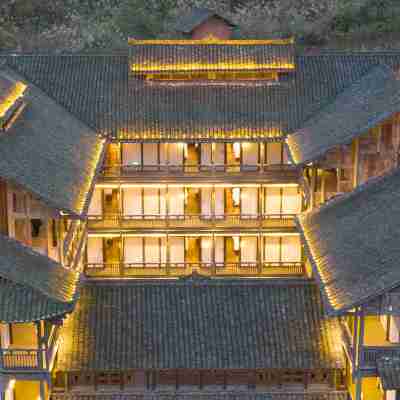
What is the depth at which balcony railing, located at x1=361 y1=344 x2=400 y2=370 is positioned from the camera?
116 feet

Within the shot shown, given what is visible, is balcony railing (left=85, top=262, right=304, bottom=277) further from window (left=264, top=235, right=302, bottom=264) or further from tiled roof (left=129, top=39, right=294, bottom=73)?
tiled roof (left=129, top=39, right=294, bottom=73)

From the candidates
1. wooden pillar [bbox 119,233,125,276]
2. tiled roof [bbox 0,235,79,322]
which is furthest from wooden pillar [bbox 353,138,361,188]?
tiled roof [bbox 0,235,79,322]

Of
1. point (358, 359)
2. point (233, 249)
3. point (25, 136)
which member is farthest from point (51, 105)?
point (358, 359)

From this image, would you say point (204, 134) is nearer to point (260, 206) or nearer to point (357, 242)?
point (260, 206)

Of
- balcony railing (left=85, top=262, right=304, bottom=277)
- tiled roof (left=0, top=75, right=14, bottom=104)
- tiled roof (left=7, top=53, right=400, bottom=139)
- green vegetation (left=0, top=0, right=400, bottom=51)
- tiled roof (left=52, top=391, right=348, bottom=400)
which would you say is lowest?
tiled roof (left=52, top=391, right=348, bottom=400)

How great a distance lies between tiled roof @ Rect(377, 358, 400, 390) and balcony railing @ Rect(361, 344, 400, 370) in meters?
0.20

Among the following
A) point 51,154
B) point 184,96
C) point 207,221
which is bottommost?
point 207,221

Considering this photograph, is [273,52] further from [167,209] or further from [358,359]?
[358,359]

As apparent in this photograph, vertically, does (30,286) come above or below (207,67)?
below

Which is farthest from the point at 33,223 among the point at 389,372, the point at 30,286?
the point at 389,372

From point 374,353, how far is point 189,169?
23351mm

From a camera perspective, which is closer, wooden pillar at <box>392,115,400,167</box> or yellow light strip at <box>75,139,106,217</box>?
yellow light strip at <box>75,139,106,217</box>

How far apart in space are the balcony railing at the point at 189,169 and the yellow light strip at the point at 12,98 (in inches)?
324

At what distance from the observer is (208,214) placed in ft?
186
